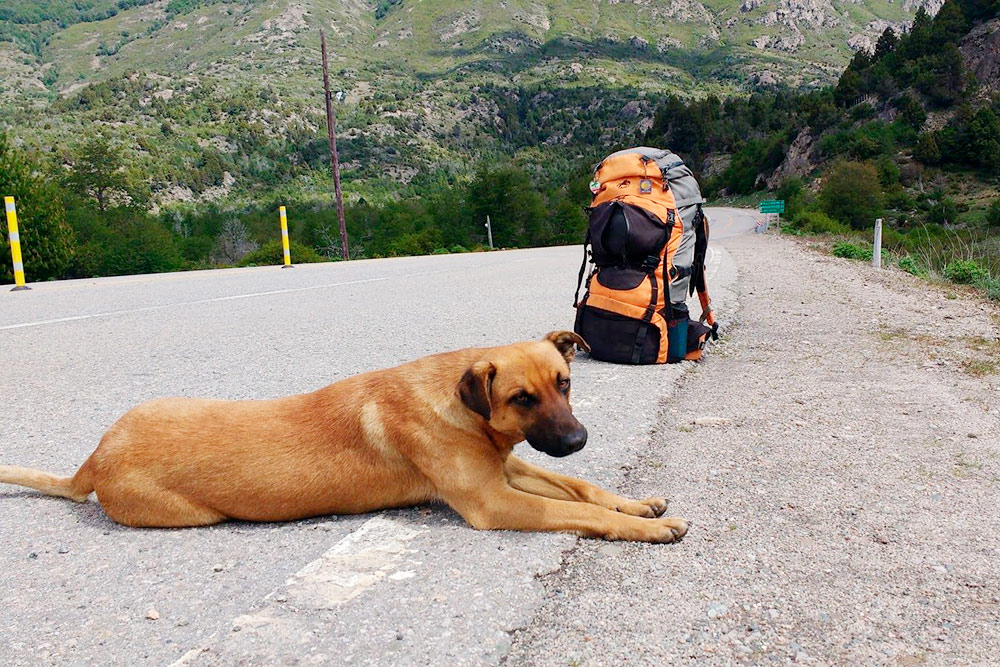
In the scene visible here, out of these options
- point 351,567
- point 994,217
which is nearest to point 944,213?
point 994,217

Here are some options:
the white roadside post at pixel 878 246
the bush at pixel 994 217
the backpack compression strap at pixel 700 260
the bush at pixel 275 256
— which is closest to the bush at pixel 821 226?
the bush at pixel 994 217

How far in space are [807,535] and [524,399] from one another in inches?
40.4

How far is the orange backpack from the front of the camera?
5324 mm

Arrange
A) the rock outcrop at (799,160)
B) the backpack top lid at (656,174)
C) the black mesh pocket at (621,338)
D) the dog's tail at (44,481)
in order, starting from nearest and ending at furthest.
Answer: the dog's tail at (44,481), the black mesh pocket at (621,338), the backpack top lid at (656,174), the rock outcrop at (799,160)

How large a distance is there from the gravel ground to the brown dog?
0.26 m

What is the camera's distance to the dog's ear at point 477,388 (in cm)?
253

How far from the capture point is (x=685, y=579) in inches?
86.3

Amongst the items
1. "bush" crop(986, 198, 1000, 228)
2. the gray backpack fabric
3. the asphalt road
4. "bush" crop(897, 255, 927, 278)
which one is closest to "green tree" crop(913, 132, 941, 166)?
"bush" crop(986, 198, 1000, 228)

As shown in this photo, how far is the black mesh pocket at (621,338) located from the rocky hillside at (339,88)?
238 feet

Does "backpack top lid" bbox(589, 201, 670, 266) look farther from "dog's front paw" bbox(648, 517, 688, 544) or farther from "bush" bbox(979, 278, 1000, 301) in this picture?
"bush" bbox(979, 278, 1000, 301)

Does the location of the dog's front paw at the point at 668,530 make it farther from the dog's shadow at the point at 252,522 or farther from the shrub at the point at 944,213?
the shrub at the point at 944,213

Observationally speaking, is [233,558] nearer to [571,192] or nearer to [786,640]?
[786,640]

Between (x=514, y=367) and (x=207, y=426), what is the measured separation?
112 cm

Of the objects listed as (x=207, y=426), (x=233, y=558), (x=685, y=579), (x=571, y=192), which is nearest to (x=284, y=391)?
(x=207, y=426)
